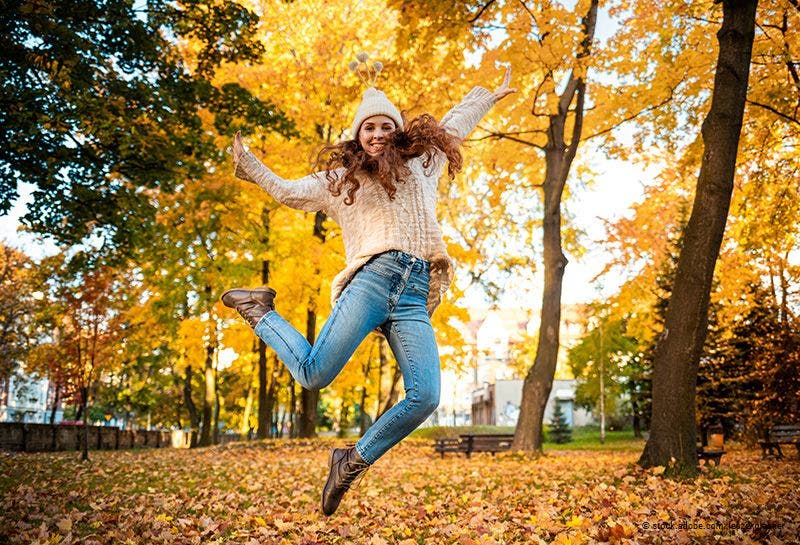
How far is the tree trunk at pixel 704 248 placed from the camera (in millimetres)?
8891

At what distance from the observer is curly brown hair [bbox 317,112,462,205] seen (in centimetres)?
405

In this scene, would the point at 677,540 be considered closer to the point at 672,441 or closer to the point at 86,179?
the point at 672,441

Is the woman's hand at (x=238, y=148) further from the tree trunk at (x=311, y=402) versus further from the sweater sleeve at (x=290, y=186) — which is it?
the tree trunk at (x=311, y=402)

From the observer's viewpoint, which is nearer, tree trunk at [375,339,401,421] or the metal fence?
the metal fence

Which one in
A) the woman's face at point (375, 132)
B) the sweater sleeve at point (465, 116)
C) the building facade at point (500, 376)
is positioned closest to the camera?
the woman's face at point (375, 132)

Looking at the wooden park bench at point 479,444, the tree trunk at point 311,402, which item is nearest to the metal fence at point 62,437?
the tree trunk at point 311,402

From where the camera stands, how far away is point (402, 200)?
13.5 ft

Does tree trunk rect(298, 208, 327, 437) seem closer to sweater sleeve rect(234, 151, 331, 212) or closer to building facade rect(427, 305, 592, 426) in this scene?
sweater sleeve rect(234, 151, 331, 212)

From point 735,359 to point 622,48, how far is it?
12.9 metres

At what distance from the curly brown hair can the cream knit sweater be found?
0.06 m

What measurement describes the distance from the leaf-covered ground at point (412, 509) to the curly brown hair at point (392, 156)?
253 cm

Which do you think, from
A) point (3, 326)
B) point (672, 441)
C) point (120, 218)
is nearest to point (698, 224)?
point (672, 441)

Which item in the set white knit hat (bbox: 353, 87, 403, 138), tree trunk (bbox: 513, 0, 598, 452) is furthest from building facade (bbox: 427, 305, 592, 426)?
white knit hat (bbox: 353, 87, 403, 138)

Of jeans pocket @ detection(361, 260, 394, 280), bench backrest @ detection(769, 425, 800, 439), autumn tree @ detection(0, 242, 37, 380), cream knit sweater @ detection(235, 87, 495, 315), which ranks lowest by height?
bench backrest @ detection(769, 425, 800, 439)
